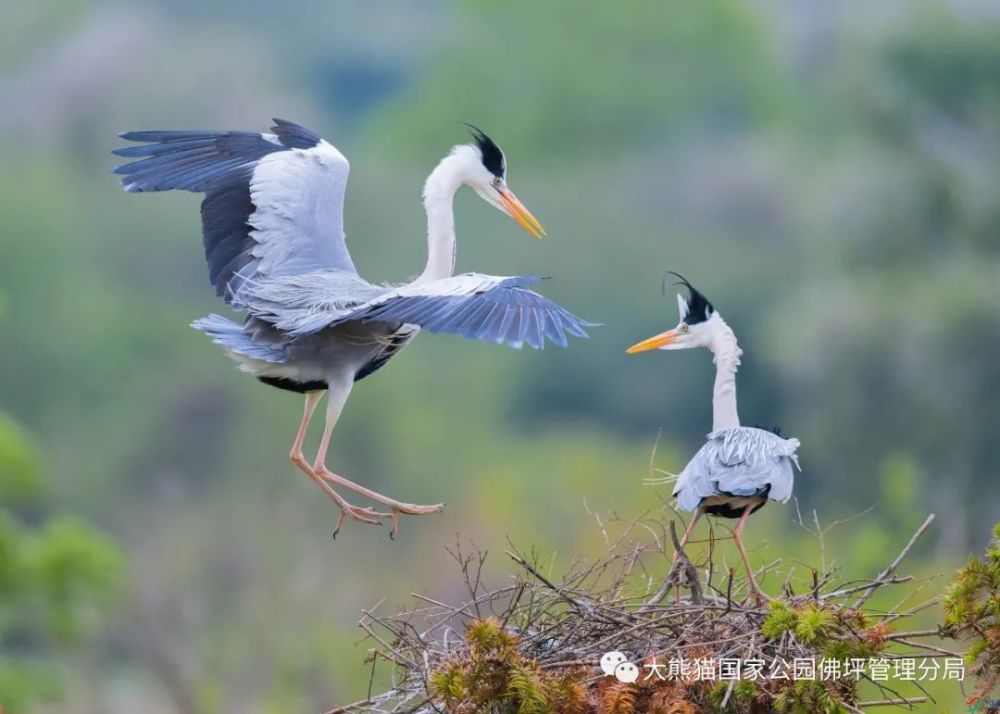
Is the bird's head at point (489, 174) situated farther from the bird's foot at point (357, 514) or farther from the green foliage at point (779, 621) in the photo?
the green foliage at point (779, 621)

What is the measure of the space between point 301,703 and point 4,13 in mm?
26336

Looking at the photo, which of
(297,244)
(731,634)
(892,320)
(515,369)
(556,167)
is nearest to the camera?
(731,634)

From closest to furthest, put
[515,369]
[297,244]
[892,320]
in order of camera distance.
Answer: [297,244]
[892,320]
[515,369]

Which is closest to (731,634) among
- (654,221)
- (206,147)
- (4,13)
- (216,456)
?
(206,147)

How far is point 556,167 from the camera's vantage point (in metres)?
33.5

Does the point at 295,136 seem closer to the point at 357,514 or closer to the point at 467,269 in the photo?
the point at 357,514

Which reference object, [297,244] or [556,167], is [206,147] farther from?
[556,167]

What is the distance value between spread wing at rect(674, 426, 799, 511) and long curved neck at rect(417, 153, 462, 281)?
1.30m

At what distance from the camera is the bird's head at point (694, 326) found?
6352 mm

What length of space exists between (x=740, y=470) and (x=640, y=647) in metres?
0.70

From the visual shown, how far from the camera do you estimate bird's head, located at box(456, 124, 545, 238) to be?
23.0ft

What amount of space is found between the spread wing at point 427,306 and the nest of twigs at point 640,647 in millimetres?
618

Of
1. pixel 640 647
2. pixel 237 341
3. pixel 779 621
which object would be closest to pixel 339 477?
pixel 237 341

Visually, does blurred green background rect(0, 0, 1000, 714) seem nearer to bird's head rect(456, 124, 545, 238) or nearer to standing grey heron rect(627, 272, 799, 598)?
bird's head rect(456, 124, 545, 238)
